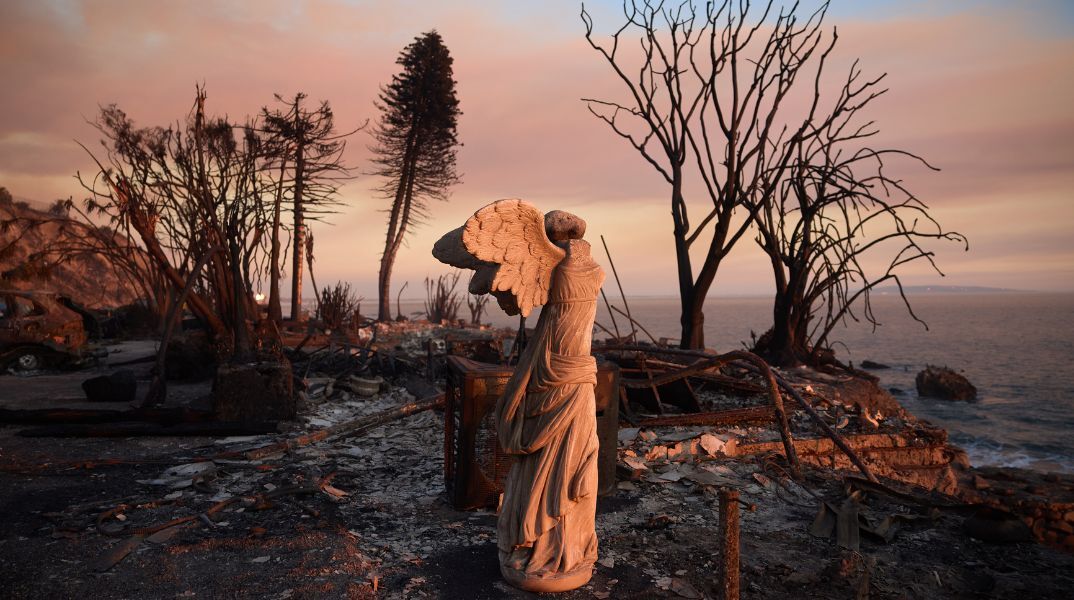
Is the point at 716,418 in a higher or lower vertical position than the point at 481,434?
lower

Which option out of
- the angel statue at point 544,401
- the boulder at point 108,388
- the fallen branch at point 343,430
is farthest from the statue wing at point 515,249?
the boulder at point 108,388

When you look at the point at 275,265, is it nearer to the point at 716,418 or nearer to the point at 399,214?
the point at 399,214

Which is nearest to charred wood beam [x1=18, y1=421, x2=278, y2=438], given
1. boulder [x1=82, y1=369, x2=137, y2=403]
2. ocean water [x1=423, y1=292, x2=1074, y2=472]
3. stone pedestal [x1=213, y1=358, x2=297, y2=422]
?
stone pedestal [x1=213, y1=358, x2=297, y2=422]

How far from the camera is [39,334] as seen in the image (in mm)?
12328

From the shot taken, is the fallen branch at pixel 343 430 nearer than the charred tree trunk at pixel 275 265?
Yes

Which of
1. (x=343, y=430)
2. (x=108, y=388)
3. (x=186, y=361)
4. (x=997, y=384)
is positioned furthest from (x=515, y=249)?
(x=997, y=384)

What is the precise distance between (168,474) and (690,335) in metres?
8.44

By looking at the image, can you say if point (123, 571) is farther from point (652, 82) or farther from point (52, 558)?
point (652, 82)

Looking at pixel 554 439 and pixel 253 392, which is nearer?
pixel 554 439

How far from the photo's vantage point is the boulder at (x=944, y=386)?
18625 mm

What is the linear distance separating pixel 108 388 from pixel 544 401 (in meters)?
8.17

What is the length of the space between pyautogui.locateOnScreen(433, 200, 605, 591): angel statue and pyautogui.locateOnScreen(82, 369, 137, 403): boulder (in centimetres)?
768

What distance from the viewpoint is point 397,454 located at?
6.90 meters

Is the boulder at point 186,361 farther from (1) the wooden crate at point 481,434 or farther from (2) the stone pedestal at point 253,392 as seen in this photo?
(1) the wooden crate at point 481,434
